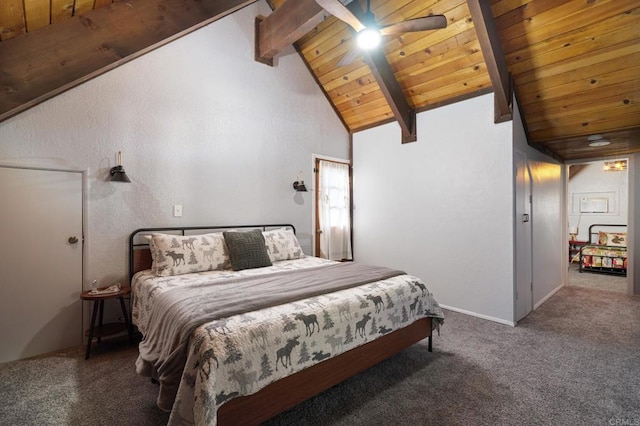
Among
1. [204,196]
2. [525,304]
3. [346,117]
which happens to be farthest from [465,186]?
[204,196]

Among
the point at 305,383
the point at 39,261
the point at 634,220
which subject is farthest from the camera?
the point at 634,220

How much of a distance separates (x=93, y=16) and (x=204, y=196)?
5.92 ft

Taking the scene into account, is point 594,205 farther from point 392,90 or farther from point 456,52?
point 392,90

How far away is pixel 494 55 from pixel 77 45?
354cm

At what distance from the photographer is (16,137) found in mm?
2484

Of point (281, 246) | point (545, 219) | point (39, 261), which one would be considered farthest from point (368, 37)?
point (545, 219)

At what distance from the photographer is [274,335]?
1621mm

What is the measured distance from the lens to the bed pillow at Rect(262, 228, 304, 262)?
345cm

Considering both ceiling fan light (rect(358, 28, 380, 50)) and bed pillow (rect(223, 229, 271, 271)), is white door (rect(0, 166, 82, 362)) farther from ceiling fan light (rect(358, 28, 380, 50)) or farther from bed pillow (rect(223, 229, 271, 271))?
ceiling fan light (rect(358, 28, 380, 50))

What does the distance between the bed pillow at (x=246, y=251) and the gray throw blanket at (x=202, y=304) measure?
0.53 m

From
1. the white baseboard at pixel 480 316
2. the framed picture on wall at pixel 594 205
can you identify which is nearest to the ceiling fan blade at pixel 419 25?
the white baseboard at pixel 480 316

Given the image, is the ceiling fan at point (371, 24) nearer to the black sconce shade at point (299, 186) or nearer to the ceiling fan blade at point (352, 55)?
the ceiling fan blade at point (352, 55)

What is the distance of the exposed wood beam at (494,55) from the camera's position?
264cm

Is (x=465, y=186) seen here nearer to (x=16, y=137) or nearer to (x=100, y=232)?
(x=100, y=232)
